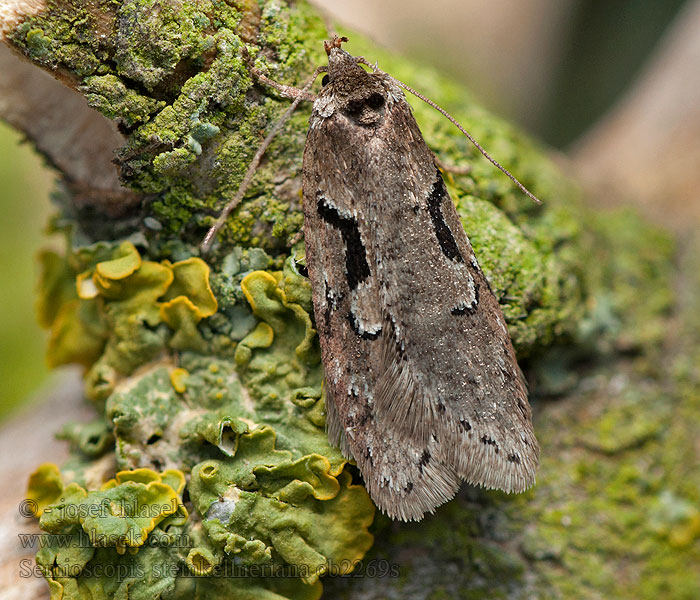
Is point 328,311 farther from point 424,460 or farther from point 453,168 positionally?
point 453,168

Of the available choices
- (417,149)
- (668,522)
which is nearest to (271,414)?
(417,149)

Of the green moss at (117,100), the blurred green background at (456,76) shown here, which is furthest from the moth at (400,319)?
the blurred green background at (456,76)

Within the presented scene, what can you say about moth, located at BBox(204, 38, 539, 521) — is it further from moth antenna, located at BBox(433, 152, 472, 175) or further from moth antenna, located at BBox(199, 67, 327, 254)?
moth antenna, located at BBox(433, 152, 472, 175)

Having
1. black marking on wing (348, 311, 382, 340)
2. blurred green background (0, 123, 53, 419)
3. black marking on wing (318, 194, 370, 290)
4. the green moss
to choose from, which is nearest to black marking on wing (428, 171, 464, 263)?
black marking on wing (318, 194, 370, 290)

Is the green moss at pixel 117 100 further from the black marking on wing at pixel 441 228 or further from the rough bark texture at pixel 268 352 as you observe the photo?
the black marking on wing at pixel 441 228

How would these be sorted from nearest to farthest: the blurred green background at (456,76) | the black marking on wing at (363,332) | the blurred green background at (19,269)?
the black marking on wing at (363,332), the blurred green background at (19,269), the blurred green background at (456,76)

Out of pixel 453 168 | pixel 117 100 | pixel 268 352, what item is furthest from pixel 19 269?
pixel 453 168

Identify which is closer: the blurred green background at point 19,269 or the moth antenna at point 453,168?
the moth antenna at point 453,168

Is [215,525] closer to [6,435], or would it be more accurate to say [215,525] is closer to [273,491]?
[273,491]
